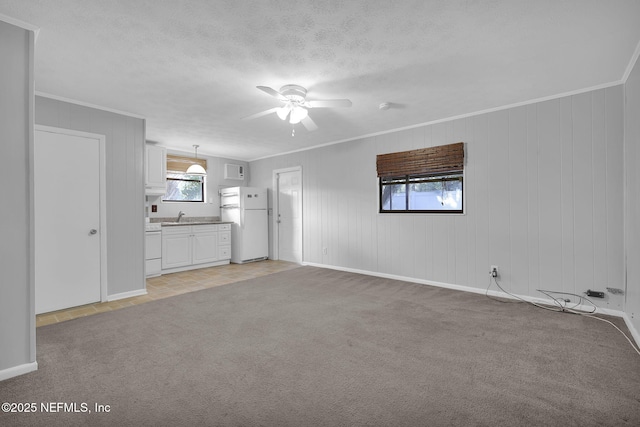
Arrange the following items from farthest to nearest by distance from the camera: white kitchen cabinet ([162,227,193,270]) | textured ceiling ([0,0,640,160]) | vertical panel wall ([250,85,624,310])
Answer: white kitchen cabinet ([162,227,193,270]) → vertical panel wall ([250,85,624,310]) → textured ceiling ([0,0,640,160])

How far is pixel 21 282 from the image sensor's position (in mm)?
2125

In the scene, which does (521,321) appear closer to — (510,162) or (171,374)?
(510,162)

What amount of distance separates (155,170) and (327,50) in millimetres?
4074

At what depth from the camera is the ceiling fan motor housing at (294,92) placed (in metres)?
3.00

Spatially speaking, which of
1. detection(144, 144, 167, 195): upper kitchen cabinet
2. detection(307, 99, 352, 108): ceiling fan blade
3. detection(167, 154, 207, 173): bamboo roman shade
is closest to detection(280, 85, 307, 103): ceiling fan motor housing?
detection(307, 99, 352, 108): ceiling fan blade

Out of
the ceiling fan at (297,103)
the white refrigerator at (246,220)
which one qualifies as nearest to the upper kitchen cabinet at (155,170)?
the white refrigerator at (246,220)

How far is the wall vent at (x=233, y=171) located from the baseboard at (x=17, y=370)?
5144 millimetres

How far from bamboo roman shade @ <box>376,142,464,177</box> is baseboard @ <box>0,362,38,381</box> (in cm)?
446

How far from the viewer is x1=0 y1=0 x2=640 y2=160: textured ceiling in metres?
1.93

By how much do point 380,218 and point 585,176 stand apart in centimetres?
→ 259

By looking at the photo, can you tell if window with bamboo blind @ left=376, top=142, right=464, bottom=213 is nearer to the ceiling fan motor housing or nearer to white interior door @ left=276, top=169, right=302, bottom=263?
white interior door @ left=276, top=169, right=302, bottom=263

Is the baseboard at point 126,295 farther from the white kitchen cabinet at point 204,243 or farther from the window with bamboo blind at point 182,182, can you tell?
the window with bamboo blind at point 182,182

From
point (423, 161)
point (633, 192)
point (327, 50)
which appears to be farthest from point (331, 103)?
point (633, 192)

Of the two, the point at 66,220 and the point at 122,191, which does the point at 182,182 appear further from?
the point at 66,220
